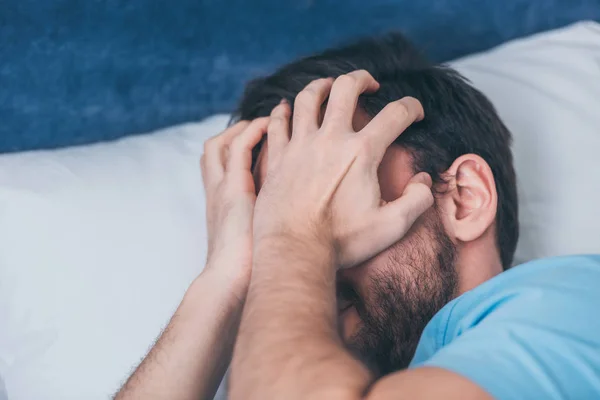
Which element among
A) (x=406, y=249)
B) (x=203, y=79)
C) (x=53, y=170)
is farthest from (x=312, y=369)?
(x=203, y=79)

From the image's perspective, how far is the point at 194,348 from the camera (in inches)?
33.1

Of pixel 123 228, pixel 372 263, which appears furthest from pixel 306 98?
pixel 123 228

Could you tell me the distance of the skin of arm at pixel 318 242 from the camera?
2.01 ft

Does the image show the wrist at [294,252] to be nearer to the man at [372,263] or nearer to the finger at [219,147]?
the man at [372,263]

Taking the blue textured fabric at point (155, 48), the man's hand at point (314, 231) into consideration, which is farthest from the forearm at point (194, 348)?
the blue textured fabric at point (155, 48)

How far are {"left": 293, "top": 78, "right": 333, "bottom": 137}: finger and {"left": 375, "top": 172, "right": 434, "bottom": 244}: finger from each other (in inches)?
5.4

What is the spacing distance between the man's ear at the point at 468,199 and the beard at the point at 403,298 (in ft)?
0.10

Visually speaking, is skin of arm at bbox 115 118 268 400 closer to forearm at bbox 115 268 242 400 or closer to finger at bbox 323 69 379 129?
forearm at bbox 115 268 242 400

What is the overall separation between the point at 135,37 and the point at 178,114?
0.48 ft

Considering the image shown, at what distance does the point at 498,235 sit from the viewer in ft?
3.18

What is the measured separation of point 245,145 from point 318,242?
9.4 inches

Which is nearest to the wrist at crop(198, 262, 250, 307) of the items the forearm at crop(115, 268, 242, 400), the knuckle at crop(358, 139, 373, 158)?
the forearm at crop(115, 268, 242, 400)

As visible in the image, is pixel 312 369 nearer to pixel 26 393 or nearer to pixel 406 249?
pixel 406 249

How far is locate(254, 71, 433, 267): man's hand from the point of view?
791 millimetres
